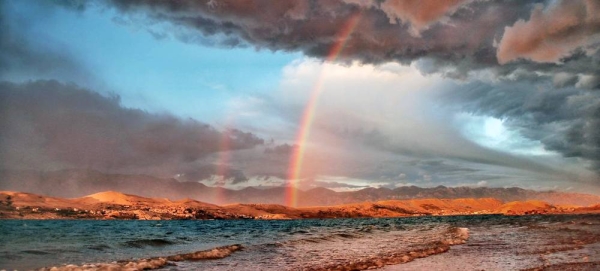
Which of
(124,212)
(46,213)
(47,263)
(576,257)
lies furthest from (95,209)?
(576,257)

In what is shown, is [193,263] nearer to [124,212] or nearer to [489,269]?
[489,269]

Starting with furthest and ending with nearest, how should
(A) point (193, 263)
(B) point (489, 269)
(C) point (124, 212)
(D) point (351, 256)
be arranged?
1. (C) point (124, 212)
2. (D) point (351, 256)
3. (A) point (193, 263)
4. (B) point (489, 269)

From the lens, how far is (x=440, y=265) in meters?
22.2

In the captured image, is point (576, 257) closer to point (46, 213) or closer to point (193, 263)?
point (193, 263)

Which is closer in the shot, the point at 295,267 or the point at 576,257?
the point at 295,267

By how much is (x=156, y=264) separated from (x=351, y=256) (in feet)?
38.8

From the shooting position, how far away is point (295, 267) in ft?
71.1

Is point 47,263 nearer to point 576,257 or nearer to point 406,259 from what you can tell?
point 406,259

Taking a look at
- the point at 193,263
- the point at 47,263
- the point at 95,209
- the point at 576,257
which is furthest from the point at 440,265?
the point at 95,209

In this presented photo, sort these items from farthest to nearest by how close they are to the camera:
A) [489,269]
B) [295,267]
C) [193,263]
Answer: [193,263]
[295,267]
[489,269]

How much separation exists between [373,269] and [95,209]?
196m

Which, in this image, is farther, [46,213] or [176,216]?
[176,216]

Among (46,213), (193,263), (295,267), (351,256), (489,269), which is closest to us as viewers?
(489,269)

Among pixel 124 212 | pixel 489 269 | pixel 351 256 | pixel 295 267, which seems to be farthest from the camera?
pixel 124 212
